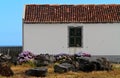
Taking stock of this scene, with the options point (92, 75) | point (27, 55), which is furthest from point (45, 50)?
point (92, 75)

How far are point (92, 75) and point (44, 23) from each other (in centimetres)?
1336

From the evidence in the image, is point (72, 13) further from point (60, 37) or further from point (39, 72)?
point (39, 72)

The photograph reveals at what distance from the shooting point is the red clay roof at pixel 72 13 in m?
34.4

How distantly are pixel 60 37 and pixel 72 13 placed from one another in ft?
7.41

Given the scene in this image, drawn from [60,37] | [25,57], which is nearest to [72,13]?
[60,37]

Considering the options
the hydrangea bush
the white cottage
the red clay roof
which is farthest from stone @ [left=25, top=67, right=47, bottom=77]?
the red clay roof

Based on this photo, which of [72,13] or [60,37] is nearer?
[60,37]

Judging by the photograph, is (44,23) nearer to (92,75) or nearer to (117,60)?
(117,60)

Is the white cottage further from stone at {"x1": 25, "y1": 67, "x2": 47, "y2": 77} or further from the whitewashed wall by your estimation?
stone at {"x1": 25, "y1": 67, "x2": 47, "y2": 77}

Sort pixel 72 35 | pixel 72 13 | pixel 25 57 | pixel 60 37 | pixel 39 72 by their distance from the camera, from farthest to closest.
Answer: pixel 72 13 → pixel 72 35 → pixel 60 37 → pixel 25 57 → pixel 39 72

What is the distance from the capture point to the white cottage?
112 ft

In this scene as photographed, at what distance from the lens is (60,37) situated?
3419 centimetres

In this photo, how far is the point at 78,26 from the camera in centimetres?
3444

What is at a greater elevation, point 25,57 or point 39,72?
point 25,57
